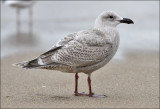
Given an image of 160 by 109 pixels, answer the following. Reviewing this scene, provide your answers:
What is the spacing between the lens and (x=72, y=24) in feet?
41.4

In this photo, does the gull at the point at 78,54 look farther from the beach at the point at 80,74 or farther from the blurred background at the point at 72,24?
the blurred background at the point at 72,24

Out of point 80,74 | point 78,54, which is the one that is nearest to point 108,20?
point 78,54

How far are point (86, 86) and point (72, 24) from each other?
6.16 meters

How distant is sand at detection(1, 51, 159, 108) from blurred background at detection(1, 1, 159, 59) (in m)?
1.11

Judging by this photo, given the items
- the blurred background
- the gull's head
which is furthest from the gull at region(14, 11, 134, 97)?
the blurred background

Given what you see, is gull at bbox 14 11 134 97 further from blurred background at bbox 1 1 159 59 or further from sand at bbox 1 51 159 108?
blurred background at bbox 1 1 159 59

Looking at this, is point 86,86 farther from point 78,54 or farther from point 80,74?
point 78,54

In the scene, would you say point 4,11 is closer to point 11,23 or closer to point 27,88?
point 11,23

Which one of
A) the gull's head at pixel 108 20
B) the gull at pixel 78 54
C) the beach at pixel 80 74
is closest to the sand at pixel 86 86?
the beach at pixel 80 74

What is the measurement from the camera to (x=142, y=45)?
390 inches

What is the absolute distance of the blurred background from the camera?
32.7 ft

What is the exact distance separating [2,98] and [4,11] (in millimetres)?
9410

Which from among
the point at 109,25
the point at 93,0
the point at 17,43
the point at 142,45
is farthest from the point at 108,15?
the point at 93,0

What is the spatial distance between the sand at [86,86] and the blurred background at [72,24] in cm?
111
